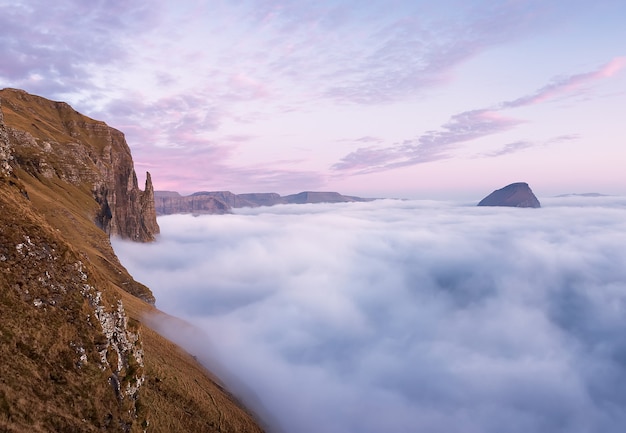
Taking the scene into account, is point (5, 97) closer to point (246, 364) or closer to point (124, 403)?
point (246, 364)

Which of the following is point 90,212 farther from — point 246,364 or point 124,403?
point 124,403

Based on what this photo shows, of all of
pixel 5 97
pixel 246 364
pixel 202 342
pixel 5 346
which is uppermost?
pixel 5 97

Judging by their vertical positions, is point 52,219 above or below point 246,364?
above

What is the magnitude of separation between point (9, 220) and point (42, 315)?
1010 cm

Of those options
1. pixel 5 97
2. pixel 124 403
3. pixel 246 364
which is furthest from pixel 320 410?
pixel 5 97

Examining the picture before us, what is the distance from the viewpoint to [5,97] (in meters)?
196

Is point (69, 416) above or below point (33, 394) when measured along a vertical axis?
below

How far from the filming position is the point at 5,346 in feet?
84.2

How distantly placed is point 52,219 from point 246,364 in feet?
457

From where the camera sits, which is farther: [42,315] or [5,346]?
[42,315]

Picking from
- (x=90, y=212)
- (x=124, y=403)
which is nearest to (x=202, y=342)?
(x=90, y=212)

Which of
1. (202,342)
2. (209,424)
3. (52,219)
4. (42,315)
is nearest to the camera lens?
(42,315)

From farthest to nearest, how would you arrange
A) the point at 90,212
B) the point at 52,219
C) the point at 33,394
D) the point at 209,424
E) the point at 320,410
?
1. the point at 320,410
2. the point at 90,212
3. the point at 52,219
4. the point at 209,424
5. the point at 33,394

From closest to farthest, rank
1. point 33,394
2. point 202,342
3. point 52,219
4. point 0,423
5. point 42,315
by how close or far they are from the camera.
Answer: point 0,423
point 33,394
point 42,315
point 52,219
point 202,342
